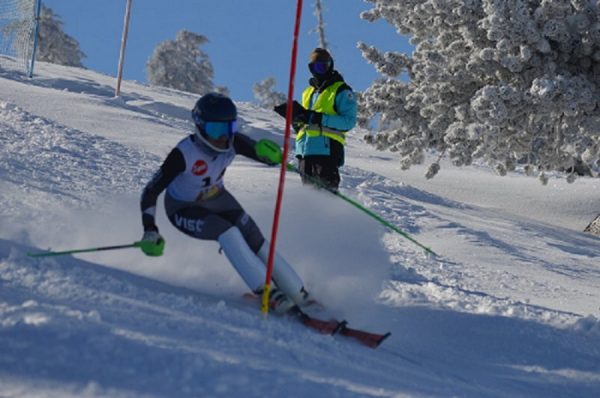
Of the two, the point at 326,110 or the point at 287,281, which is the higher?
the point at 326,110

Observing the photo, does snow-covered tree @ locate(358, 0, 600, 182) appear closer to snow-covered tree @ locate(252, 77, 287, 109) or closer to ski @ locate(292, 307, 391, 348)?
ski @ locate(292, 307, 391, 348)

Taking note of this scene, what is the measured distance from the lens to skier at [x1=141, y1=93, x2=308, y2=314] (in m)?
4.65

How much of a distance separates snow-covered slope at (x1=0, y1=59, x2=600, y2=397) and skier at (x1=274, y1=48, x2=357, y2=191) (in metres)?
0.30

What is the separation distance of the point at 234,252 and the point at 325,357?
1304 millimetres

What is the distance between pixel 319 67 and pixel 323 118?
0.51 meters

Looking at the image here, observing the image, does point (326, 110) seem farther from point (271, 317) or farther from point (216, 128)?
point (271, 317)

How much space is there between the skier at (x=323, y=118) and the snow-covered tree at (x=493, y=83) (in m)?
1.95

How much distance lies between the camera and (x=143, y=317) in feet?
11.5

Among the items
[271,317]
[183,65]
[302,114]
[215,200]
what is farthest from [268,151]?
[183,65]

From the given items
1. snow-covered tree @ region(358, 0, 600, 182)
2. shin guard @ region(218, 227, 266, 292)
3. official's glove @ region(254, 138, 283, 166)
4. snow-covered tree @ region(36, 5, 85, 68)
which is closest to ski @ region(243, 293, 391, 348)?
shin guard @ region(218, 227, 266, 292)

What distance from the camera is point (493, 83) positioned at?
936 centimetres

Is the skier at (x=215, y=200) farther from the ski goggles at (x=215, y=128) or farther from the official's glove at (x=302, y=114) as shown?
the official's glove at (x=302, y=114)

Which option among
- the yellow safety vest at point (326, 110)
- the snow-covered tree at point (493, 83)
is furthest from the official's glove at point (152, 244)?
the snow-covered tree at point (493, 83)

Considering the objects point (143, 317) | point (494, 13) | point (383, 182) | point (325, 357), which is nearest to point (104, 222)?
point (143, 317)
